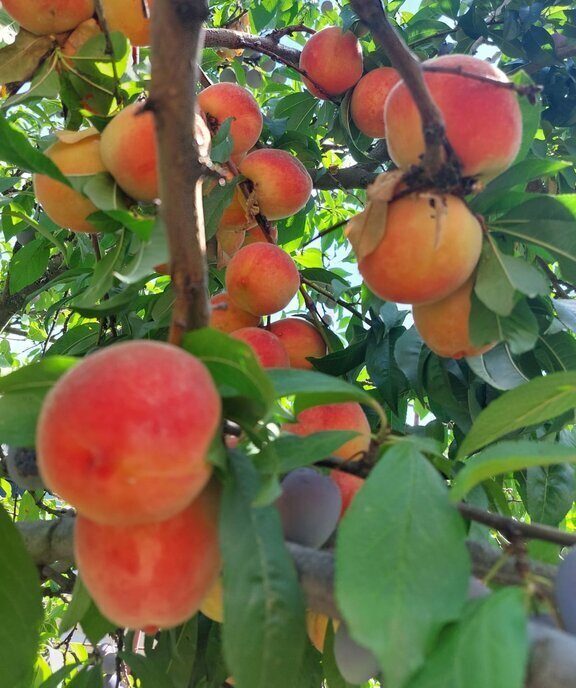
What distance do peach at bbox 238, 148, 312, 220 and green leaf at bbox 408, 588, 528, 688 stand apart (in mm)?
1181

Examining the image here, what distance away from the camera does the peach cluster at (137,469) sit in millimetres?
555

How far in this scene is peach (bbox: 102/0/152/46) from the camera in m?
1.25

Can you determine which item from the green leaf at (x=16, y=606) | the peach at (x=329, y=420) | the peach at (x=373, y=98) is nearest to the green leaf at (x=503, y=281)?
the peach at (x=329, y=420)

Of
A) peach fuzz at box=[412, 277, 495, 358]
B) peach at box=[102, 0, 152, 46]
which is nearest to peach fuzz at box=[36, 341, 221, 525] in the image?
peach fuzz at box=[412, 277, 495, 358]

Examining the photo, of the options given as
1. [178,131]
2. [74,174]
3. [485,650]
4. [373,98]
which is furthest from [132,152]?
[373,98]

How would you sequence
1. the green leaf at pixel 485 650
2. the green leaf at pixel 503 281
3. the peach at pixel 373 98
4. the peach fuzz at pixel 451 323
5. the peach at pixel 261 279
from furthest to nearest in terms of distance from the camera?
the peach at pixel 373 98, the peach at pixel 261 279, the peach fuzz at pixel 451 323, the green leaf at pixel 503 281, the green leaf at pixel 485 650

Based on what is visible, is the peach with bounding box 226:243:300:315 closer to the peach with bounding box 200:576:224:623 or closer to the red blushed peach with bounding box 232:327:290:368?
the red blushed peach with bounding box 232:327:290:368

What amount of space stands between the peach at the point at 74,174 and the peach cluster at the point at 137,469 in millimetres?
514

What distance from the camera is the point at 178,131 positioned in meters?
0.71

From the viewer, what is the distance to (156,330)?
1.44 meters

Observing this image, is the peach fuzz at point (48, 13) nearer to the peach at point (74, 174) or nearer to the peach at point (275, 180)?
the peach at point (74, 174)

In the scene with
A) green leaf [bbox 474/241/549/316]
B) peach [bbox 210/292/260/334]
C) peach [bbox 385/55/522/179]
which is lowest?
peach [bbox 210/292/260/334]

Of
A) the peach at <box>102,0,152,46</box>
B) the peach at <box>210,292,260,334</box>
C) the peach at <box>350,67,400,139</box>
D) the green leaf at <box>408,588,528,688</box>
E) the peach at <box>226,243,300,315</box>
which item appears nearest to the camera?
the green leaf at <box>408,588,528,688</box>

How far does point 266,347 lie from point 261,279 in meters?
0.17
